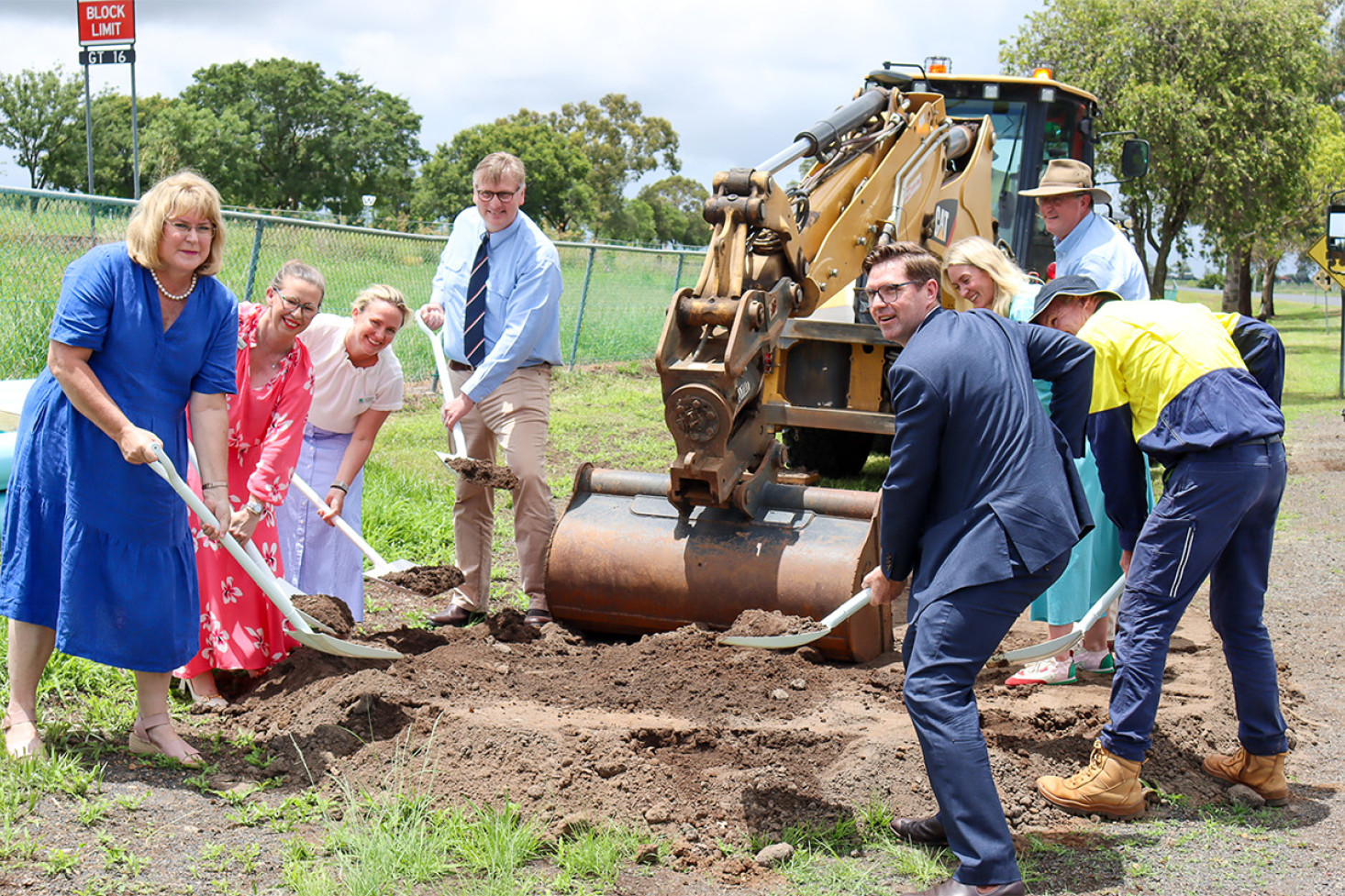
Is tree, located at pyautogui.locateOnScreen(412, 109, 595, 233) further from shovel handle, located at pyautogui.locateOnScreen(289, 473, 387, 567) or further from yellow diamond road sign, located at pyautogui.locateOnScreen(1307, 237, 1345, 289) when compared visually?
shovel handle, located at pyautogui.locateOnScreen(289, 473, 387, 567)

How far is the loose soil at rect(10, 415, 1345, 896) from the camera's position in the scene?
11.8 feet

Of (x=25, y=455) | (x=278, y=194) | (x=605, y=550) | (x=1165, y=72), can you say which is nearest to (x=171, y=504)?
(x=25, y=455)

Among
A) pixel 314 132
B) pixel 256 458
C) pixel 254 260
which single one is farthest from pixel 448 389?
pixel 314 132

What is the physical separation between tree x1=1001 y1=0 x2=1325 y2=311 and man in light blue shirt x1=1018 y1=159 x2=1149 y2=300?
14.7 metres

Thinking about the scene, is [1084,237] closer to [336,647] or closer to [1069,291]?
[1069,291]

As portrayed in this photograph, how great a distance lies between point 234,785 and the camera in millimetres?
3877

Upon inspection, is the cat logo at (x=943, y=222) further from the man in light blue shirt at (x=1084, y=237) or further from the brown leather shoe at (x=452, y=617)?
the brown leather shoe at (x=452, y=617)

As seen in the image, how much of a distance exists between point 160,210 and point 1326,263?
54.4 ft

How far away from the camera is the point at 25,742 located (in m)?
3.86

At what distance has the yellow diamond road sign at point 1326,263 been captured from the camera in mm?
16047

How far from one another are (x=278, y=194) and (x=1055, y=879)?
238ft

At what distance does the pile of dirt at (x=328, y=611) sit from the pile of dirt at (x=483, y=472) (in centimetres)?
79

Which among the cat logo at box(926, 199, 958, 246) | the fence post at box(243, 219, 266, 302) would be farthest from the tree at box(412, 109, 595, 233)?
the cat logo at box(926, 199, 958, 246)

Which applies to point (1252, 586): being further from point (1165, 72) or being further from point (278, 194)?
point (278, 194)
